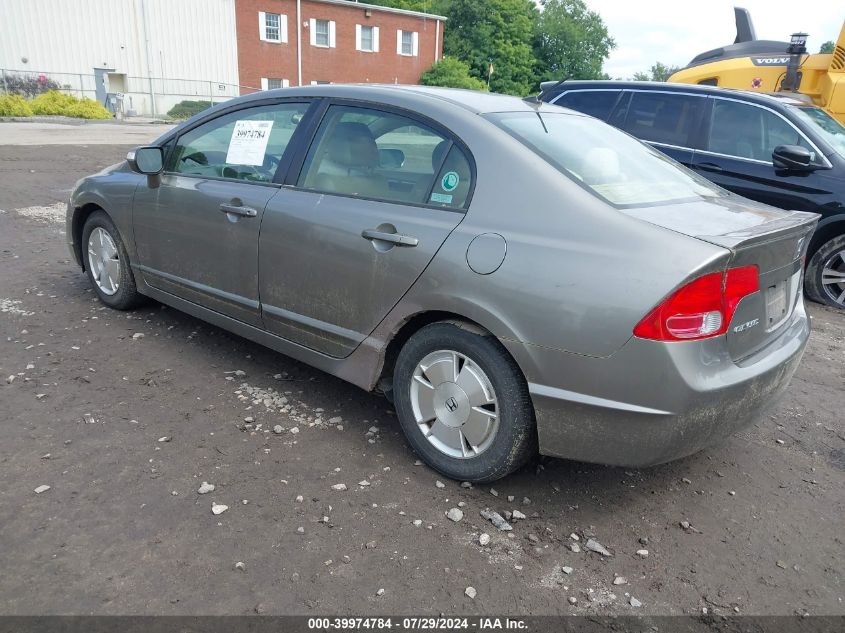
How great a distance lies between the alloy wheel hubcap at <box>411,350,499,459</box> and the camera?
289 centimetres

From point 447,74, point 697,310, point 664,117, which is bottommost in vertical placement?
point 697,310

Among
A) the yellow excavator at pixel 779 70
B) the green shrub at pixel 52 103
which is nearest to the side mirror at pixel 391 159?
the yellow excavator at pixel 779 70

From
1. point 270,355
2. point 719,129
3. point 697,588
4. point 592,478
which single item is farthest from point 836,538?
point 719,129

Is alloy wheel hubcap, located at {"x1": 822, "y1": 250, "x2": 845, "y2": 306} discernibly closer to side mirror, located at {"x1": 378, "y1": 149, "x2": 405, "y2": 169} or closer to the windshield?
the windshield

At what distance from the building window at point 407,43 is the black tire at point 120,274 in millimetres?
42502

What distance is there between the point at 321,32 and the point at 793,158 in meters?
39.8

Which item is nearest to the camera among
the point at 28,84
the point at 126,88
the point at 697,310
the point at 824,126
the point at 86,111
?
the point at 697,310

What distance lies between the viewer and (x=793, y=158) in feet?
19.3

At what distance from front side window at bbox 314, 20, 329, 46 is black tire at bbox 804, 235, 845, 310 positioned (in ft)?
130

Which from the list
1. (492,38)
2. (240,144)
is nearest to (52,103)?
(240,144)

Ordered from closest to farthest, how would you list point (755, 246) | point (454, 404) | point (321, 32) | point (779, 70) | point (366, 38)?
point (755, 246) < point (454, 404) < point (779, 70) < point (321, 32) < point (366, 38)

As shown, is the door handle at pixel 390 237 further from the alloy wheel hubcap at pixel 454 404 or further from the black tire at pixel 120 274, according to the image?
the black tire at pixel 120 274

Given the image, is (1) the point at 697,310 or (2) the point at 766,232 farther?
(2) the point at 766,232

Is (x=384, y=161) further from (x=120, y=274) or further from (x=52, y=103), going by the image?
(x=52, y=103)
